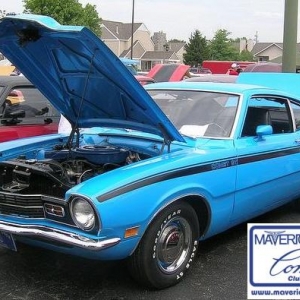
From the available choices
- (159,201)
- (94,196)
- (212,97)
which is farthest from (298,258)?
(212,97)

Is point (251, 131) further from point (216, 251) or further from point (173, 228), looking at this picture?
point (173, 228)

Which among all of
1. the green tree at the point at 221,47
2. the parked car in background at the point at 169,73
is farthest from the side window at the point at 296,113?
the green tree at the point at 221,47

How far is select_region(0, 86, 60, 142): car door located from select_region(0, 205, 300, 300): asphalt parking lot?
90.0 inches

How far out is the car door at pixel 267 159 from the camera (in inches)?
163

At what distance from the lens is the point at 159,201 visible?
331cm

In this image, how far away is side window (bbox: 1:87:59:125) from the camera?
6328mm

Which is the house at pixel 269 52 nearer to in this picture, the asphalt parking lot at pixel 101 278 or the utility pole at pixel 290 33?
the utility pole at pixel 290 33

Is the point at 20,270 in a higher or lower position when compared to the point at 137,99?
lower

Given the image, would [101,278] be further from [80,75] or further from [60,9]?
[60,9]

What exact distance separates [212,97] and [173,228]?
4.76 feet

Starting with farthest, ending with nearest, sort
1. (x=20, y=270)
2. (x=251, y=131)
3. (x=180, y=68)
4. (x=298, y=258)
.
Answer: (x=180, y=68), (x=251, y=131), (x=20, y=270), (x=298, y=258)

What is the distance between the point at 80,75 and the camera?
13.2ft

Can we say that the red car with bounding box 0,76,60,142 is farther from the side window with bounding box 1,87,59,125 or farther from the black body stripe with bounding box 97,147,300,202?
the black body stripe with bounding box 97,147,300,202

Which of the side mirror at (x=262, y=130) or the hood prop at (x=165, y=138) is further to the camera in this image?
the side mirror at (x=262, y=130)
